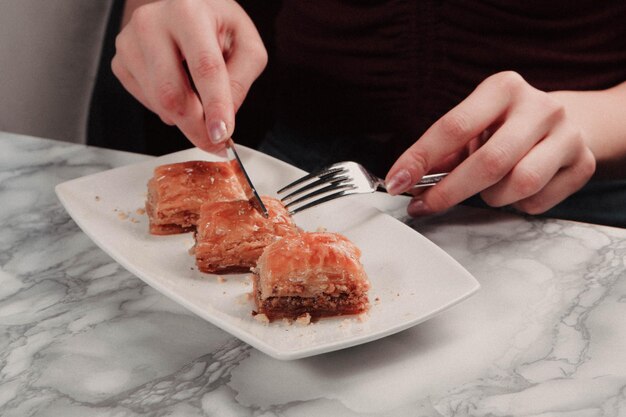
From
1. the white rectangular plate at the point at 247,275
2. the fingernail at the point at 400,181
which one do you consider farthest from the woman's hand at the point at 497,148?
the white rectangular plate at the point at 247,275

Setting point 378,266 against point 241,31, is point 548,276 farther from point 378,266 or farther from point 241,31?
point 241,31

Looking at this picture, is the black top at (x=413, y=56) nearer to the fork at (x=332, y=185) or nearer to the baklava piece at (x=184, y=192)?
the fork at (x=332, y=185)

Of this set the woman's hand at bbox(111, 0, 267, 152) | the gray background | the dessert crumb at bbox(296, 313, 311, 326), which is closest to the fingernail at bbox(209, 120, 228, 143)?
the woman's hand at bbox(111, 0, 267, 152)

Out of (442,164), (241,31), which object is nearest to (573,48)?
(442,164)

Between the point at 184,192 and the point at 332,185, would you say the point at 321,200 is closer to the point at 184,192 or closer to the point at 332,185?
the point at 332,185

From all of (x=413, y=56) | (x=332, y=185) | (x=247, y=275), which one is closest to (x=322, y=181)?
(x=332, y=185)

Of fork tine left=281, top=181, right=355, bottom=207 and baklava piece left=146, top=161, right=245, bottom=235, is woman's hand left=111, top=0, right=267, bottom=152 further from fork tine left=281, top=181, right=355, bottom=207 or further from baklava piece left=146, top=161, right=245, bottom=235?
fork tine left=281, top=181, right=355, bottom=207

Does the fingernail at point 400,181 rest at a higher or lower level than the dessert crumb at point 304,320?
higher
